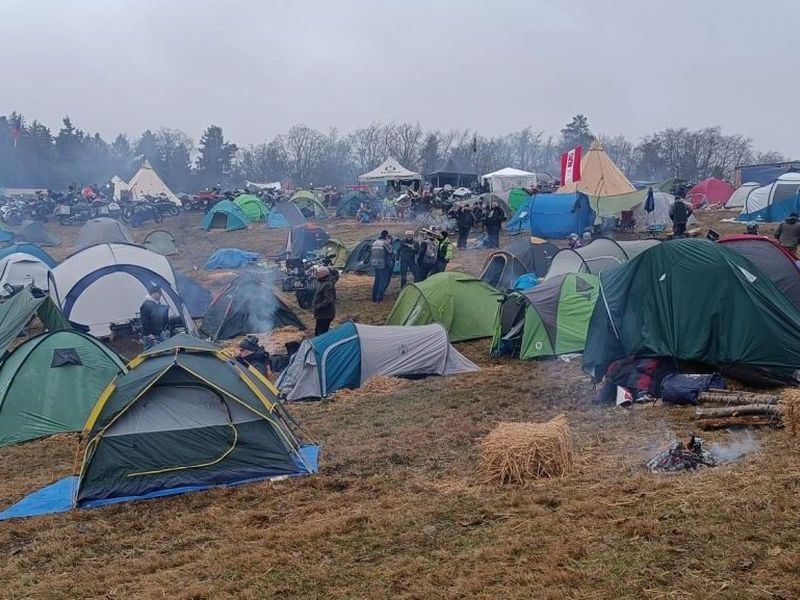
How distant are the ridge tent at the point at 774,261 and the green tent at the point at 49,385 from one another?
947 cm

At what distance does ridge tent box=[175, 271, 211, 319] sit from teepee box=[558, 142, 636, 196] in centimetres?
1567

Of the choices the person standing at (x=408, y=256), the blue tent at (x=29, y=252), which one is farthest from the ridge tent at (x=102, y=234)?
the person standing at (x=408, y=256)

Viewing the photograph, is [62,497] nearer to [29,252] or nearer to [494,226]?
[29,252]

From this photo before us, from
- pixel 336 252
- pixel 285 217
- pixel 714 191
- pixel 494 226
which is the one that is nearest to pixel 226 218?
pixel 285 217

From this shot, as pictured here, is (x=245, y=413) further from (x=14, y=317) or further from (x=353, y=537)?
(x=14, y=317)

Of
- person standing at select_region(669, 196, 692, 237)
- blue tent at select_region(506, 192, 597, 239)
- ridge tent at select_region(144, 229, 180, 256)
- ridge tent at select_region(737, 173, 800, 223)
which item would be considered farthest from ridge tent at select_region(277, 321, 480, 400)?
ridge tent at select_region(144, 229, 180, 256)

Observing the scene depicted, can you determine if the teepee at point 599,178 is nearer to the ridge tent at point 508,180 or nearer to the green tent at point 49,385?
the ridge tent at point 508,180

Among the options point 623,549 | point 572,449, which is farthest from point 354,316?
point 623,549

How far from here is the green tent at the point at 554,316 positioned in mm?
12383

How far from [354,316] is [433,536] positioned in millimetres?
11850

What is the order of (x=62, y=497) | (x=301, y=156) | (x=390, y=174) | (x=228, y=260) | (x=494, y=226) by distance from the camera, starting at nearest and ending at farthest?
(x=62, y=497), (x=494, y=226), (x=228, y=260), (x=390, y=174), (x=301, y=156)

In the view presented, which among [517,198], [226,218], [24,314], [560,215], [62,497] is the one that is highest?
[517,198]

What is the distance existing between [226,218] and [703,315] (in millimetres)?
28644

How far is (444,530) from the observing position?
18.5 feet
